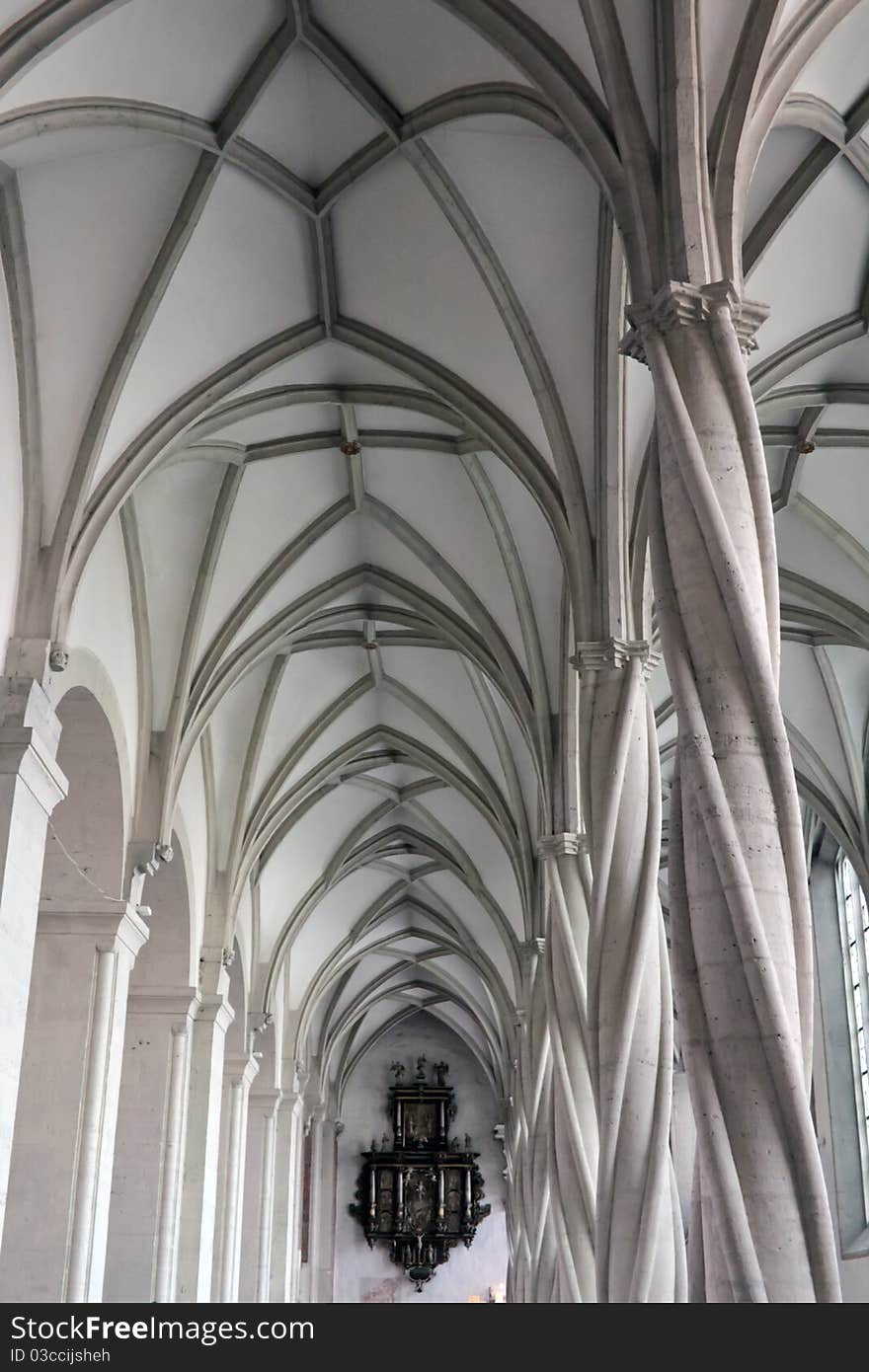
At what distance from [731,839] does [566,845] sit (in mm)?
7767

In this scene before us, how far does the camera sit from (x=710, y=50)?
26.7ft

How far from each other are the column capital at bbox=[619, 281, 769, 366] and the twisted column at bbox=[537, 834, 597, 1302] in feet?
19.5

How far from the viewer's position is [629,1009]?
965 centimetres

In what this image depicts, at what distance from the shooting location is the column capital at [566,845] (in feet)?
45.8

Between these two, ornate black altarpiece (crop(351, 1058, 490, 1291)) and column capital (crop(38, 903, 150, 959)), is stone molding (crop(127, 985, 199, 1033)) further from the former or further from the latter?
ornate black altarpiece (crop(351, 1058, 490, 1291))

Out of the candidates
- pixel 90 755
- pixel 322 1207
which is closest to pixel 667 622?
pixel 90 755

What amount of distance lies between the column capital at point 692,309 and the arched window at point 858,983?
47.5ft

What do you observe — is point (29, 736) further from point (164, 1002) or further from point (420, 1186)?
point (420, 1186)

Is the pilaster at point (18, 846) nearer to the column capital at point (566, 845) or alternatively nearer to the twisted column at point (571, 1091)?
the twisted column at point (571, 1091)

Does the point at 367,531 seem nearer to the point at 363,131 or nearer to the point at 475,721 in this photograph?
the point at 475,721

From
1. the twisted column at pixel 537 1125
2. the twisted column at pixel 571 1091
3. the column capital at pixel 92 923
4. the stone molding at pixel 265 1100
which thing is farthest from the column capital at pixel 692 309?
the stone molding at pixel 265 1100

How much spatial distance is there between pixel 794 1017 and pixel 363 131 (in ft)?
27.7

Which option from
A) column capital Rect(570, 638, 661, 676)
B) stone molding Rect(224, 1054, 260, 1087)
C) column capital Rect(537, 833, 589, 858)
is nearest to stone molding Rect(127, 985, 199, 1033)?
stone molding Rect(224, 1054, 260, 1087)

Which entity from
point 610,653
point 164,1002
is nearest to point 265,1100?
point 164,1002
